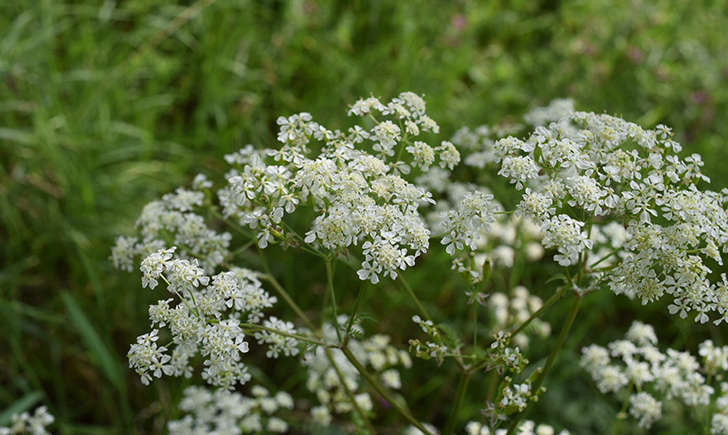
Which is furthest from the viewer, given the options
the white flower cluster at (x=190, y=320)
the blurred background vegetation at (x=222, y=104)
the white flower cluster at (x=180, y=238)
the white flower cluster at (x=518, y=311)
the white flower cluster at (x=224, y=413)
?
the blurred background vegetation at (x=222, y=104)

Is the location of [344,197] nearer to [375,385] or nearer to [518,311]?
[375,385]

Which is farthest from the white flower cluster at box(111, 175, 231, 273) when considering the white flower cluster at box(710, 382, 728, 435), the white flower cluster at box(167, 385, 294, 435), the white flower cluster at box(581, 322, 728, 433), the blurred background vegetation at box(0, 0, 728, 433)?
the white flower cluster at box(710, 382, 728, 435)

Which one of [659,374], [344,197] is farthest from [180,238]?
[659,374]

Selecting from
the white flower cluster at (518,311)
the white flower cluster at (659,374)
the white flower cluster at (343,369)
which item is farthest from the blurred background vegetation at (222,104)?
the white flower cluster at (659,374)

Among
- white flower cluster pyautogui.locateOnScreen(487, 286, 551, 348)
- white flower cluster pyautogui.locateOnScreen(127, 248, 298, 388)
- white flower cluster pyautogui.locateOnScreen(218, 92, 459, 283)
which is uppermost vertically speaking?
white flower cluster pyautogui.locateOnScreen(487, 286, 551, 348)

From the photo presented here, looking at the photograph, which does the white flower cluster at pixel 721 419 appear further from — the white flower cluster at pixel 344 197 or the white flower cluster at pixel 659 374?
the white flower cluster at pixel 344 197

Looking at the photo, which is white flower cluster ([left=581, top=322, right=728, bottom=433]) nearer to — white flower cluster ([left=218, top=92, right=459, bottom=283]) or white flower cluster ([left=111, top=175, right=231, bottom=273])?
white flower cluster ([left=218, top=92, right=459, bottom=283])

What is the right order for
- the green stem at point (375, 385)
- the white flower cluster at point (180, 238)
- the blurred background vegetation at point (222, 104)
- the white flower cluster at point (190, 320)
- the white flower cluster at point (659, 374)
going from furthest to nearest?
the blurred background vegetation at point (222, 104) → the white flower cluster at point (659, 374) → the white flower cluster at point (180, 238) → the green stem at point (375, 385) → the white flower cluster at point (190, 320)
